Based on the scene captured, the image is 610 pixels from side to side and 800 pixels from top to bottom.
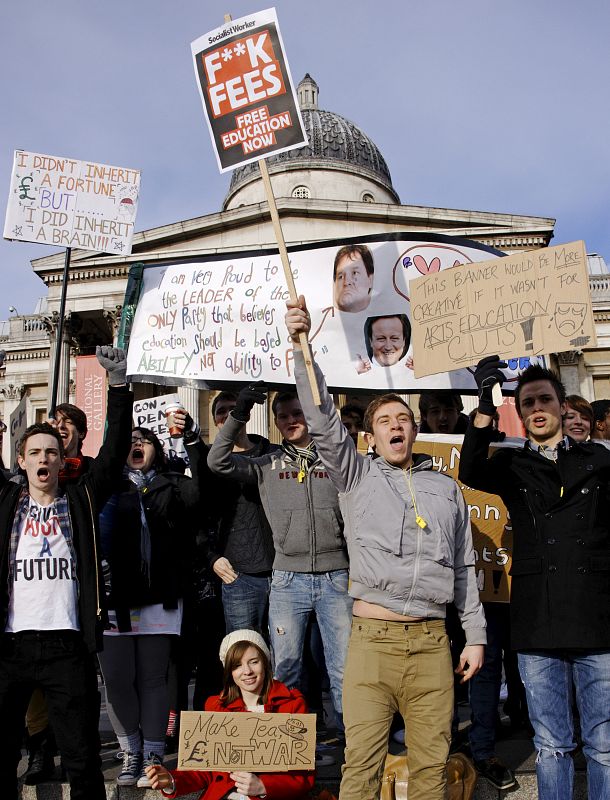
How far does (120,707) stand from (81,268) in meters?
23.5

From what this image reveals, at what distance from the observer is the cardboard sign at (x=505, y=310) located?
411 cm

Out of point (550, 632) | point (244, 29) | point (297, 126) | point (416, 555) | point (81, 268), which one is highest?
point (81, 268)

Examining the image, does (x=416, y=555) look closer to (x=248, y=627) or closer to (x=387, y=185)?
(x=248, y=627)

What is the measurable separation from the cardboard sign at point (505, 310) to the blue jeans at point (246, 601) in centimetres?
159

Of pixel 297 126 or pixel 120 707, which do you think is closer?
pixel 120 707

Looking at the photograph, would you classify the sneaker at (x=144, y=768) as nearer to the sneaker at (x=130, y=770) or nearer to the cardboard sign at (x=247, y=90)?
the sneaker at (x=130, y=770)

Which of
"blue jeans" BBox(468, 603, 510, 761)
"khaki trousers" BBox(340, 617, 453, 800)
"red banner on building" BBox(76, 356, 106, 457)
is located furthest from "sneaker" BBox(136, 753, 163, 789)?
"red banner on building" BBox(76, 356, 106, 457)

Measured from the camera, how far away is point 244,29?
4.52m

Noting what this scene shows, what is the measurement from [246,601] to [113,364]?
1.61 meters

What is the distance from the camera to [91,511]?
3.81 meters

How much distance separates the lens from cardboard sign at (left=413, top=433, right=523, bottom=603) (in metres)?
4.58

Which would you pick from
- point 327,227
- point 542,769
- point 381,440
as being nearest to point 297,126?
point 381,440

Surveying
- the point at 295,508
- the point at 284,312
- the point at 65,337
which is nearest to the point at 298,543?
the point at 295,508

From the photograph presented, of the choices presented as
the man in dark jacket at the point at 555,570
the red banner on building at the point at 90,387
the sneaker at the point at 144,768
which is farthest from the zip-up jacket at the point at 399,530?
the red banner on building at the point at 90,387
